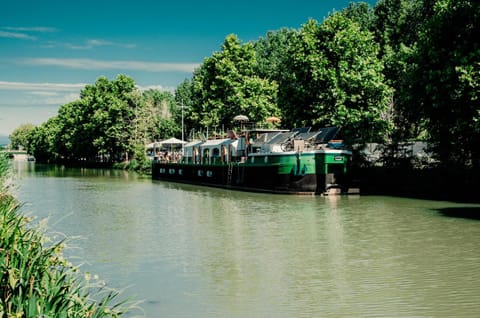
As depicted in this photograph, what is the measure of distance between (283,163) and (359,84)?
1165 centimetres

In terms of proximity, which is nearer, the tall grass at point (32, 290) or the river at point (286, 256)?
the tall grass at point (32, 290)

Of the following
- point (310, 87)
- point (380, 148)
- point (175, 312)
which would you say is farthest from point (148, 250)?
point (310, 87)

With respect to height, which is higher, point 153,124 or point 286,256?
point 153,124

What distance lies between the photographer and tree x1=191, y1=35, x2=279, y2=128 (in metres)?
60.2

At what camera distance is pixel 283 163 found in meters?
36.7

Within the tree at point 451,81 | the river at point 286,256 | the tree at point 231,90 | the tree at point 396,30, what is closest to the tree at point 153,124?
the tree at point 231,90

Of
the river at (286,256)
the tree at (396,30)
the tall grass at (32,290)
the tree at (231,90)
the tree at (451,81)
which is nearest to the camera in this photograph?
the tall grass at (32,290)

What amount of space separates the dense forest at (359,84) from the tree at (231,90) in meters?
0.12

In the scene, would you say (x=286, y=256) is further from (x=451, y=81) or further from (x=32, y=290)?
(x=451, y=81)

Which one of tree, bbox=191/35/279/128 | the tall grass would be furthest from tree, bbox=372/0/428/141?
the tall grass

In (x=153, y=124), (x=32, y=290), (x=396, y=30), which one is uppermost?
(x=396, y=30)

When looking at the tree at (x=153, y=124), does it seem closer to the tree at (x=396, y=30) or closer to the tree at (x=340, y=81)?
the tree at (x=396, y=30)

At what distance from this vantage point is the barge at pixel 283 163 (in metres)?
35.9

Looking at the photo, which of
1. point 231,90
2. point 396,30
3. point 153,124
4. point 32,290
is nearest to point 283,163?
point 231,90
